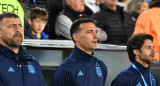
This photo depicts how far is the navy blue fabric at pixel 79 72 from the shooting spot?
3689mm

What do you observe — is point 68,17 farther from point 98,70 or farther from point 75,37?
point 98,70

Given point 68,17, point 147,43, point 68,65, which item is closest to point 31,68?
point 68,65

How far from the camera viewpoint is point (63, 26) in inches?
206

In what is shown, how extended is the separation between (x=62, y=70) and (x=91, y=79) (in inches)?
14.9

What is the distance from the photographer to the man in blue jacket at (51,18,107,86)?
370cm

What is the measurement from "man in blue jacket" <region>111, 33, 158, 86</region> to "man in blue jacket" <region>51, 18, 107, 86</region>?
29 centimetres

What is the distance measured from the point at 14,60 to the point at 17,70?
11 cm

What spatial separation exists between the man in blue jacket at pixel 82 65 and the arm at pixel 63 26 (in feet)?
3.40

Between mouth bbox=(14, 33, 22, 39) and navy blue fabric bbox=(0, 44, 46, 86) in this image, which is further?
mouth bbox=(14, 33, 22, 39)

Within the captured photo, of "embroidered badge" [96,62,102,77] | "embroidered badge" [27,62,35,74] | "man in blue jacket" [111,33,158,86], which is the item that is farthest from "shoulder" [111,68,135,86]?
"embroidered badge" [27,62,35,74]

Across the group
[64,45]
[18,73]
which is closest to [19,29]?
[18,73]

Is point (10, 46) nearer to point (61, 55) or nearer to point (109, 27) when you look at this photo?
point (61, 55)

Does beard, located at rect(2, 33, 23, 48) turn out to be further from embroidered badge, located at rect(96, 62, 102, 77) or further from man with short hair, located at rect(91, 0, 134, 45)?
man with short hair, located at rect(91, 0, 134, 45)

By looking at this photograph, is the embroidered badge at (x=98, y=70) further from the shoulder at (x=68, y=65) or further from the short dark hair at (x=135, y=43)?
the short dark hair at (x=135, y=43)
